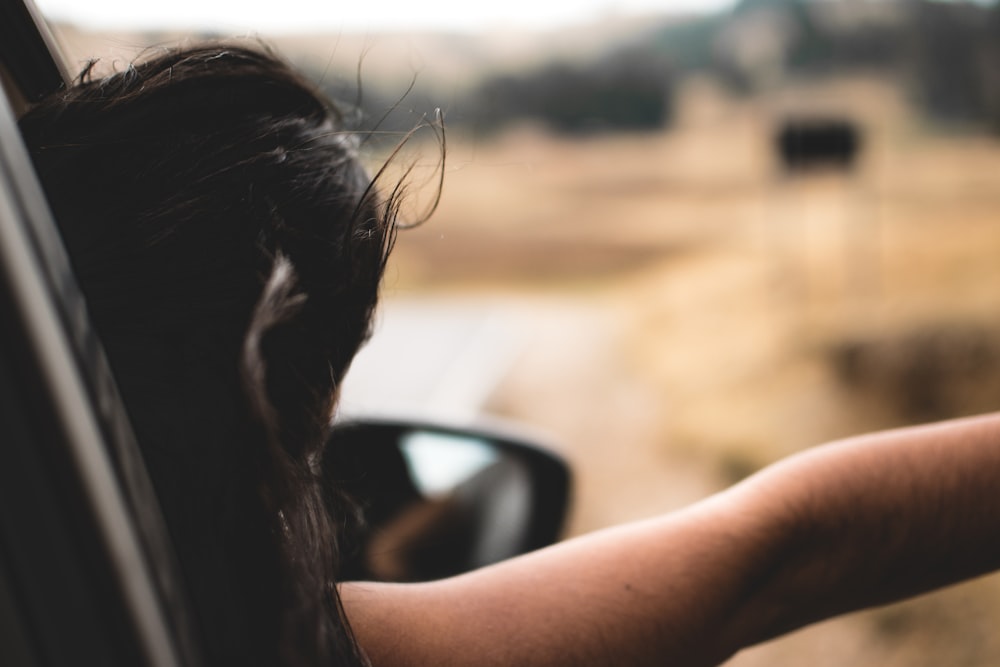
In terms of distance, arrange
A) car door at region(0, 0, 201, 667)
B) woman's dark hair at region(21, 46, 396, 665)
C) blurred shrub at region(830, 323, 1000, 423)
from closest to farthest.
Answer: car door at region(0, 0, 201, 667)
woman's dark hair at region(21, 46, 396, 665)
blurred shrub at region(830, 323, 1000, 423)

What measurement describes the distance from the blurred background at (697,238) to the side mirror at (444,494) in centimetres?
32

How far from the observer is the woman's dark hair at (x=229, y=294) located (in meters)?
0.71

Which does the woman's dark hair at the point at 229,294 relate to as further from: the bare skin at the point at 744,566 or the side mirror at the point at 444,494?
the side mirror at the point at 444,494

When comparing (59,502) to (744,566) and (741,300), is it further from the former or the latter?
(741,300)

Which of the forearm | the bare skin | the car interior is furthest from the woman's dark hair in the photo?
the forearm

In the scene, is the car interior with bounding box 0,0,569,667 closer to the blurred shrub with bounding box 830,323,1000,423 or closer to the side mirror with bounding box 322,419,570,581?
the side mirror with bounding box 322,419,570,581

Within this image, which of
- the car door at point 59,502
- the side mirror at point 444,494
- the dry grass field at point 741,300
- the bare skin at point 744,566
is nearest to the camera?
the car door at point 59,502

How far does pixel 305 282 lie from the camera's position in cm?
88

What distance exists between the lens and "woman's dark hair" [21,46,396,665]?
0.71 metres

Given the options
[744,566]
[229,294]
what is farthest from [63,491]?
[744,566]

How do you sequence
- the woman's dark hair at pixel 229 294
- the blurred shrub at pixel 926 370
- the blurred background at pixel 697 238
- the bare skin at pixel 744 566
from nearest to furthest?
the woman's dark hair at pixel 229 294 < the bare skin at pixel 744 566 < the blurred background at pixel 697 238 < the blurred shrub at pixel 926 370

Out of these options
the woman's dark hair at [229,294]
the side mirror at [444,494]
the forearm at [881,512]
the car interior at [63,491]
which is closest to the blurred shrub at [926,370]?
the side mirror at [444,494]

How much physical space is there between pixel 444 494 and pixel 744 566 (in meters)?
0.89

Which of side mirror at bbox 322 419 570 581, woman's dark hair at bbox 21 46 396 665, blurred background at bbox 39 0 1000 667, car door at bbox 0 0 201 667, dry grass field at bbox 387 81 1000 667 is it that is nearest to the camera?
car door at bbox 0 0 201 667
